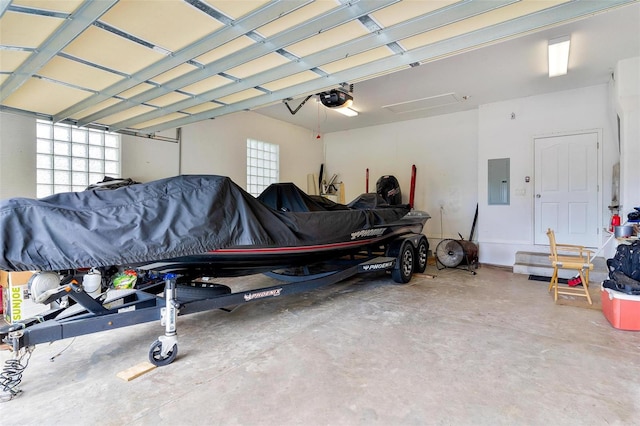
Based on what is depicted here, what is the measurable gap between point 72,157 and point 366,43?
5.01 m

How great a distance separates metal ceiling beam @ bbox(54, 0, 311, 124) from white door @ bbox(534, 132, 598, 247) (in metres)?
6.39

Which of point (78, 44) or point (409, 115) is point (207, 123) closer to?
point (78, 44)

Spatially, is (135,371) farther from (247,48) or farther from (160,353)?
(247,48)

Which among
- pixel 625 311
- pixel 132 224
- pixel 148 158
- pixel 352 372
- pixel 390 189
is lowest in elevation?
pixel 352 372

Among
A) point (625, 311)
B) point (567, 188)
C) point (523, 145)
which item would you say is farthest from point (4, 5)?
point (567, 188)

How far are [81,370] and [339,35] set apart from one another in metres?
3.50

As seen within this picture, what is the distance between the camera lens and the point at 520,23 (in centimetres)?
259

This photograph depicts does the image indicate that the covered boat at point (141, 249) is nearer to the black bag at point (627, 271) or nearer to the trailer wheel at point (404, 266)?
the trailer wheel at point (404, 266)

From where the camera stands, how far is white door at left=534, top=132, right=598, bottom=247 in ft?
20.2

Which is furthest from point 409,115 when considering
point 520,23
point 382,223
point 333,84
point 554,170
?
point 520,23

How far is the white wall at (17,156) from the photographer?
4441 mm

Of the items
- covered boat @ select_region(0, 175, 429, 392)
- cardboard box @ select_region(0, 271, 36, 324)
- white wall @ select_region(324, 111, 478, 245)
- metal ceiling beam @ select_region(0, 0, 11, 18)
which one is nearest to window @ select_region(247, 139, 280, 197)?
white wall @ select_region(324, 111, 478, 245)

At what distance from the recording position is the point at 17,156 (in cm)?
456

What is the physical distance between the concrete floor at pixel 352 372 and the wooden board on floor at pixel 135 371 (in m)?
0.05
